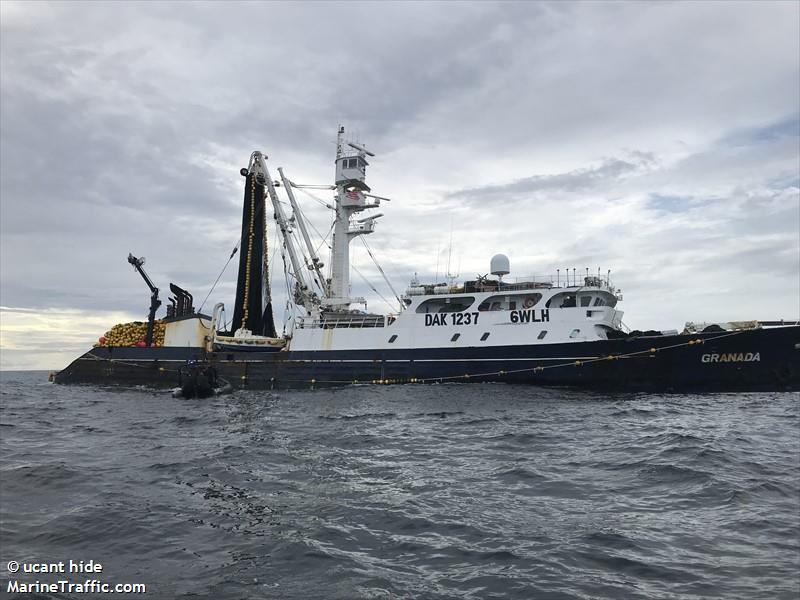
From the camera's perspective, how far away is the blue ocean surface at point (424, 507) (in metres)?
5.98

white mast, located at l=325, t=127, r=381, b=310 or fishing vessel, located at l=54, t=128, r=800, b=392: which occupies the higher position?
white mast, located at l=325, t=127, r=381, b=310

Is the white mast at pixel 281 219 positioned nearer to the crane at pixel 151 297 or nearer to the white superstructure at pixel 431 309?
the white superstructure at pixel 431 309

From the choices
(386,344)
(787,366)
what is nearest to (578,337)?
(787,366)

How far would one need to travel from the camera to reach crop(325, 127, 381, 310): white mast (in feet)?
111

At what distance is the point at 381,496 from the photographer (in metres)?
9.12

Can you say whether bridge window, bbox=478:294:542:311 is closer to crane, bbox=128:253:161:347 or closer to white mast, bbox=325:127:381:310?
white mast, bbox=325:127:381:310

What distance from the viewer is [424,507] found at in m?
8.49

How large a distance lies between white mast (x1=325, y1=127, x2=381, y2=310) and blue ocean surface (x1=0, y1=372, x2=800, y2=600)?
682 inches

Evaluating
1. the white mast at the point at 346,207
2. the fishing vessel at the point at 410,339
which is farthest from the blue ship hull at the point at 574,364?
the white mast at the point at 346,207

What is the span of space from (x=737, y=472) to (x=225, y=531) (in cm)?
916

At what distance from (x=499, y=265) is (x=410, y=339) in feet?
19.8

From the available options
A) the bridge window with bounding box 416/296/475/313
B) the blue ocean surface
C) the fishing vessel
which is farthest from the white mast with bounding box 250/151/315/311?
the blue ocean surface

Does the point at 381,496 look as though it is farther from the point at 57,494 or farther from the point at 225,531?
the point at 57,494

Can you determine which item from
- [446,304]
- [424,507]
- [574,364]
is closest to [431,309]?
[446,304]
